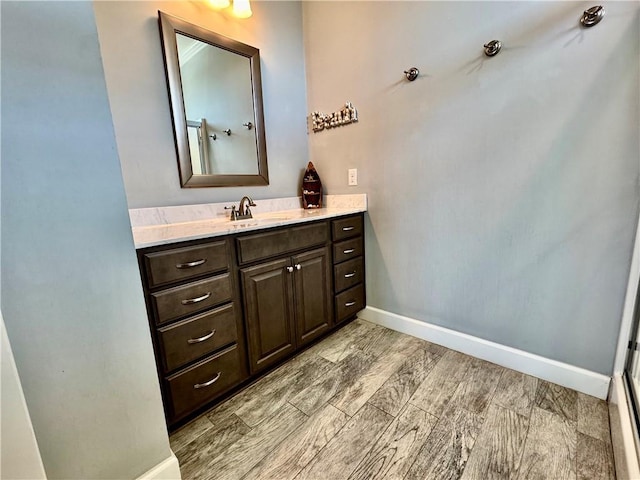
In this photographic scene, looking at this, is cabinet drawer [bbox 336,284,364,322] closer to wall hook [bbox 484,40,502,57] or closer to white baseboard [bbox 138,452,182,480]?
white baseboard [bbox 138,452,182,480]

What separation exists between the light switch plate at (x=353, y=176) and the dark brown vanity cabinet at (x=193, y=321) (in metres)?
1.10

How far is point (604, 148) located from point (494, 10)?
0.83m

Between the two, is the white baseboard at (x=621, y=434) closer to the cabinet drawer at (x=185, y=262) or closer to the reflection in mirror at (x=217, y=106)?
the cabinet drawer at (x=185, y=262)

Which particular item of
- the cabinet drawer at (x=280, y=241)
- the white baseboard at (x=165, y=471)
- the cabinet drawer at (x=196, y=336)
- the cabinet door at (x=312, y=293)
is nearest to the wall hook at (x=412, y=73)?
the cabinet drawer at (x=280, y=241)

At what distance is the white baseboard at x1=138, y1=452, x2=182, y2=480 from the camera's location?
0.91 metres

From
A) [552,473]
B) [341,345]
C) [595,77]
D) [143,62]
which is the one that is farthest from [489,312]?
[143,62]

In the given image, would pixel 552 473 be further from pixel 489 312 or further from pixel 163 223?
pixel 163 223

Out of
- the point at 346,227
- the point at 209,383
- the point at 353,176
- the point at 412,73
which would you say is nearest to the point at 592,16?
the point at 412,73

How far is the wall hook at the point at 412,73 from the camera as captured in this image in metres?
1.63

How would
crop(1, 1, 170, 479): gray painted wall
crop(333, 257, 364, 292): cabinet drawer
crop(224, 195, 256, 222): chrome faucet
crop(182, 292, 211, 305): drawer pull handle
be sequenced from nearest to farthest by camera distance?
crop(1, 1, 170, 479): gray painted wall
crop(182, 292, 211, 305): drawer pull handle
crop(224, 195, 256, 222): chrome faucet
crop(333, 257, 364, 292): cabinet drawer

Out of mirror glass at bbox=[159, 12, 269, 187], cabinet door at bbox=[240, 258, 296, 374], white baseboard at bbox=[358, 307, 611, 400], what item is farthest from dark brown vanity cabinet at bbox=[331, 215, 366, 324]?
mirror glass at bbox=[159, 12, 269, 187]

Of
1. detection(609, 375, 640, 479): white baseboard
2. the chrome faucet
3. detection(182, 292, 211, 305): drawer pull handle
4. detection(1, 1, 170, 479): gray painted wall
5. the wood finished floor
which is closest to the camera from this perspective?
detection(1, 1, 170, 479): gray painted wall

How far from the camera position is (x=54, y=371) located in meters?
0.72

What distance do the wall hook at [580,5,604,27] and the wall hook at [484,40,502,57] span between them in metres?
0.29
